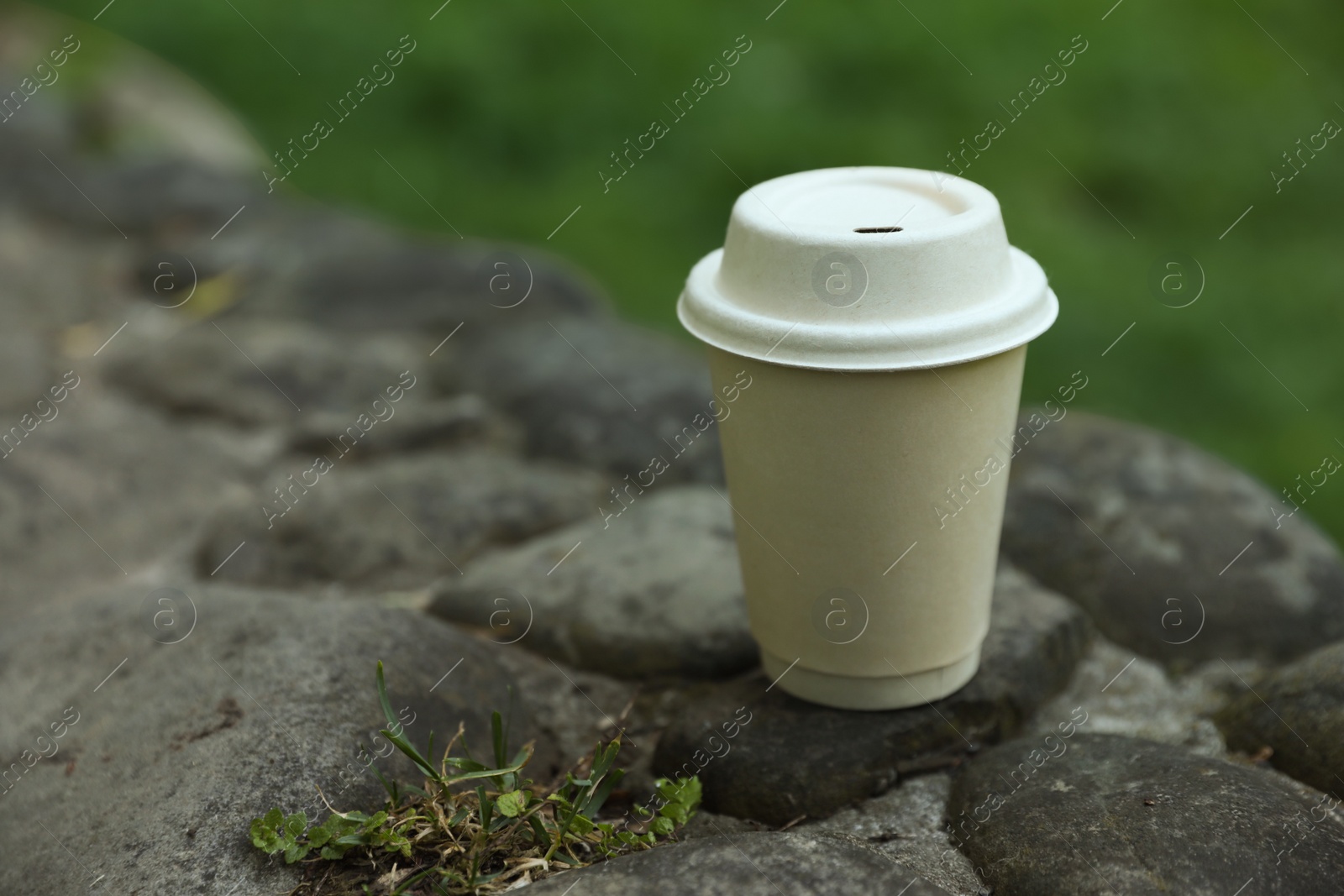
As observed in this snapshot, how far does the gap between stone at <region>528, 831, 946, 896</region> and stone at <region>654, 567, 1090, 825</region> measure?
0.38 metres

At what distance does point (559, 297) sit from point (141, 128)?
2.52m

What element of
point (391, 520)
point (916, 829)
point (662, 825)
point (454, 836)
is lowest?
point (916, 829)

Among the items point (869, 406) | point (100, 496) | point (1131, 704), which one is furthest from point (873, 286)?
point (100, 496)

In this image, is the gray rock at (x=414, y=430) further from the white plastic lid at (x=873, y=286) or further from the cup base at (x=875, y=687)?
the white plastic lid at (x=873, y=286)

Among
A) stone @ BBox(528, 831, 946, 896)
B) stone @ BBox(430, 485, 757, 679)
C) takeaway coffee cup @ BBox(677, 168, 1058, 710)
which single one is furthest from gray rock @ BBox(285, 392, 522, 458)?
stone @ BBox(528, 831, 946, 896)

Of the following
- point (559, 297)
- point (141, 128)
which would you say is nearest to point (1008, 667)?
point (559, 297)

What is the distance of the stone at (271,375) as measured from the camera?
3.50 meters

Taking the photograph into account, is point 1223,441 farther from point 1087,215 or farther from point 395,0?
point 395,0

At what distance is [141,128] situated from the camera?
17.3 feet

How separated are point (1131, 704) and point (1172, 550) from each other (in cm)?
39

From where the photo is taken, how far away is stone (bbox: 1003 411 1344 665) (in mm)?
2494

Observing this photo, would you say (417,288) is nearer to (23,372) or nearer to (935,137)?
(23,372)

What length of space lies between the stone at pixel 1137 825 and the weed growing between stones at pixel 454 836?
0.51 m

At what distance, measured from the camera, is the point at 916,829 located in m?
1.97
